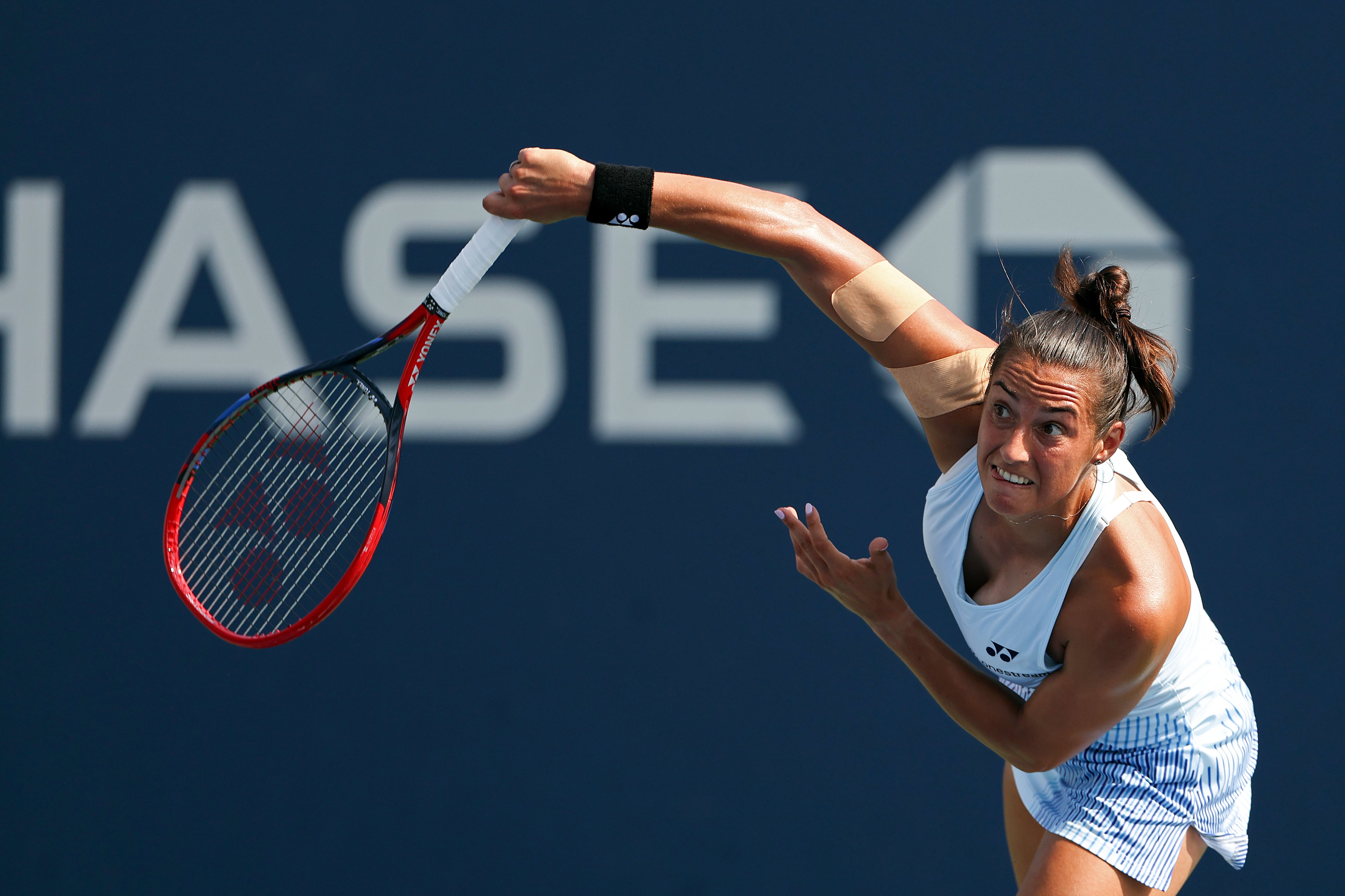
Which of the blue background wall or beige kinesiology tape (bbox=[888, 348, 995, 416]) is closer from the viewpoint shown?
beige kinesiology tape (bbox=[888, 348, 995, 416])

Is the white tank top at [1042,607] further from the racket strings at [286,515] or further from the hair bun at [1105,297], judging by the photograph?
the racket strings at [286,515]

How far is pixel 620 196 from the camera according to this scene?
5.41ft

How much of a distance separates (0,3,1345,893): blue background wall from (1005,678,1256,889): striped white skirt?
0.96 m

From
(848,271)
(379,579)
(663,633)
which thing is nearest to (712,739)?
(663,633)

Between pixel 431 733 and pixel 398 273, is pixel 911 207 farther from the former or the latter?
pixel 431 733

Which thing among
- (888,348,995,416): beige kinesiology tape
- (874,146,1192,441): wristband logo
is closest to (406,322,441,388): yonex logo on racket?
(888,348,995,416): beige kinesiology tape

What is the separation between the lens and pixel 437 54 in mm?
2887

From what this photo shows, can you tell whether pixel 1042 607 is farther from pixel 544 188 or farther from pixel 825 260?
pixel 544 188

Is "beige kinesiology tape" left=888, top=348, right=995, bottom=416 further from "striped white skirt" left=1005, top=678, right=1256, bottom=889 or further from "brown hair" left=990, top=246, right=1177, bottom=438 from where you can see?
"striped white skirt" left=1005, top=678, right=1256, bottom=889

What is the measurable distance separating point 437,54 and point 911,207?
1.23 metres

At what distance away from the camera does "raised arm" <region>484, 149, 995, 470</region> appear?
5.44 ft

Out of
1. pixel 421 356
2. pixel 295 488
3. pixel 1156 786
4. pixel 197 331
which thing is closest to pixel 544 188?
pixel 421 356

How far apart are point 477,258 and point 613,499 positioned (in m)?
1.23

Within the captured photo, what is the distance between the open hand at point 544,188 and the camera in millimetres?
1649
